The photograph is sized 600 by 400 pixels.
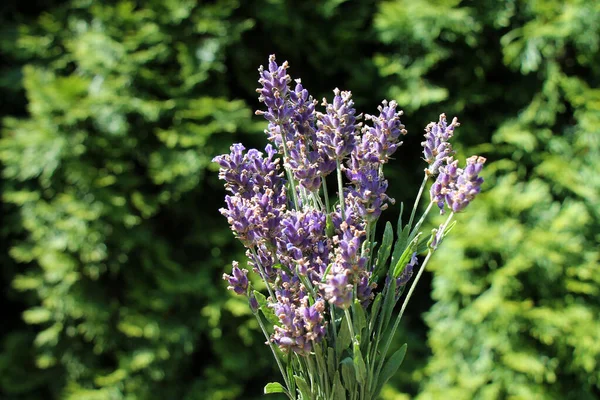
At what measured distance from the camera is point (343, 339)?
823 mm

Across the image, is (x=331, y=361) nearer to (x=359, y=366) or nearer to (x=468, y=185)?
(x=359, y=366)

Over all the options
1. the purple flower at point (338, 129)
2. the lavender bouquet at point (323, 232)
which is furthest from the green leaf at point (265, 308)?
the purple flower at point (338, 129)

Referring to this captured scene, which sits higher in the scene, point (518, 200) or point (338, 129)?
point (338, 129)

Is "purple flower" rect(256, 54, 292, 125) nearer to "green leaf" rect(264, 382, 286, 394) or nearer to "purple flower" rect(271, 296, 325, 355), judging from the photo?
"purple flower" rect(271, 296, 325, 355)

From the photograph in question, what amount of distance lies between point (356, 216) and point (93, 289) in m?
2.16

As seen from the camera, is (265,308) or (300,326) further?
→ (265,308)

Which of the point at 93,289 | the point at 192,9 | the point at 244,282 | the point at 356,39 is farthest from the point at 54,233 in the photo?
the point at 244,282

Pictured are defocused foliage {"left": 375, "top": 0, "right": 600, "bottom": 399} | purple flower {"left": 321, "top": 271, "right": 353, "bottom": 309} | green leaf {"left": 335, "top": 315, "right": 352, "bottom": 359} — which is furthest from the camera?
defocused foliage {"left": 375, "top": 0, "right": 600, "bottom": 399}

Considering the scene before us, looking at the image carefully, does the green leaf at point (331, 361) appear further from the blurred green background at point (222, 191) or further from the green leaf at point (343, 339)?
the blurred green background at point (222, 191)

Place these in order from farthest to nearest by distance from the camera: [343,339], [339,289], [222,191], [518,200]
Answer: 1. [222,191]
2. [518,200]
3. [343,339]
4. [339,289]

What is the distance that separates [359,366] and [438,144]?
0.33 meters

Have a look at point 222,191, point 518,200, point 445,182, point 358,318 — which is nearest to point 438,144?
point 445,182

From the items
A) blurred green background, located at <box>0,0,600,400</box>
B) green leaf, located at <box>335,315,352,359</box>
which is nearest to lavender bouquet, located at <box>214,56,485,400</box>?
green leaf, located at <box>335,315,352,359</box>

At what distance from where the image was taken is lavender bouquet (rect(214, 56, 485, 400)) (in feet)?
2.58
